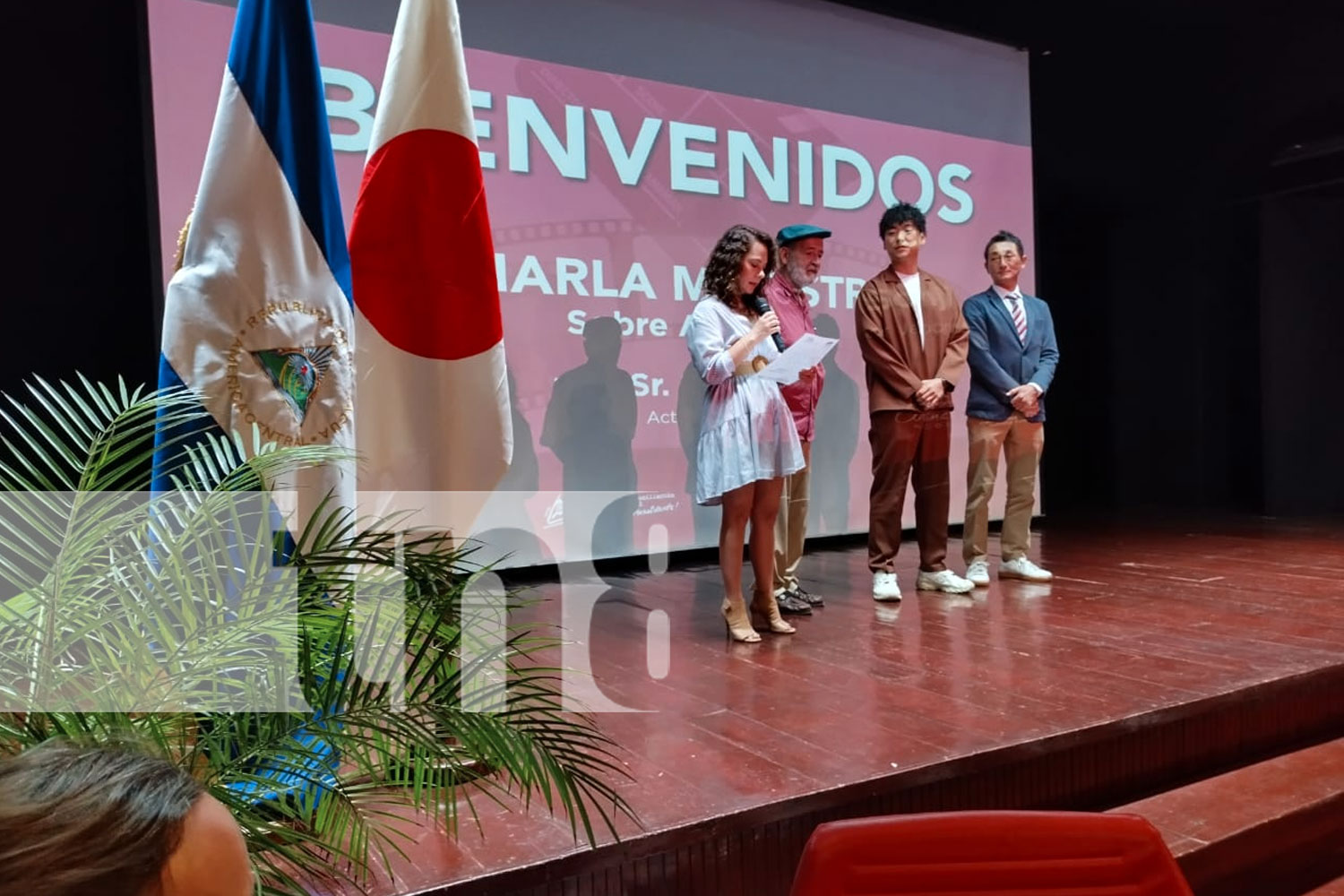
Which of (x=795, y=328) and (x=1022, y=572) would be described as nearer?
(x=795, y=328)

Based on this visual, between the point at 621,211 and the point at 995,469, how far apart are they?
1.93 meters

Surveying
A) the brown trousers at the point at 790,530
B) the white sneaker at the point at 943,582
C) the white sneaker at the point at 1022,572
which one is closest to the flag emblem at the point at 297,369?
the brown trousers at the point at 790,530

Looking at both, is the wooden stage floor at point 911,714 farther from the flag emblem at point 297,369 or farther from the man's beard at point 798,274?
the man's beard at point 798,274

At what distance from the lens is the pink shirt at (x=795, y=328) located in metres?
3.06

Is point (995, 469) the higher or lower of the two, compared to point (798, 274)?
lower

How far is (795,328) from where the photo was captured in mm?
3086

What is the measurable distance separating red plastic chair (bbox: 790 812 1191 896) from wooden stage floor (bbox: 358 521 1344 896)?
0.49 meters

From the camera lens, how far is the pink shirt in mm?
3061

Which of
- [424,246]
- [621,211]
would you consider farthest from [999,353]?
[424,246]

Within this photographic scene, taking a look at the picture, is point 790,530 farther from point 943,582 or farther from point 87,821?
point 87,821

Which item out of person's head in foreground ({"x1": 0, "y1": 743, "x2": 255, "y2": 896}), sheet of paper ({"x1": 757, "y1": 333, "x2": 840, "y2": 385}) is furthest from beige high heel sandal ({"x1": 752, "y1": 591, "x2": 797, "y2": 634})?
person's head in foreground ({"x1": 0, "y1": 743, "x2": 255, "y2": 896})

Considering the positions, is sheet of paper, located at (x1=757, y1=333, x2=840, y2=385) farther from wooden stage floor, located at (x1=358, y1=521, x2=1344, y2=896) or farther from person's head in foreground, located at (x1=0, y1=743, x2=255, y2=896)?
person's head in foreground, located at (x1=0, y1=743, x2=255, y2=896)

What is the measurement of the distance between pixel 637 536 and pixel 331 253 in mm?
2863

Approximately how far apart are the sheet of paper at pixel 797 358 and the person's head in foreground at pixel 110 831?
222cm
